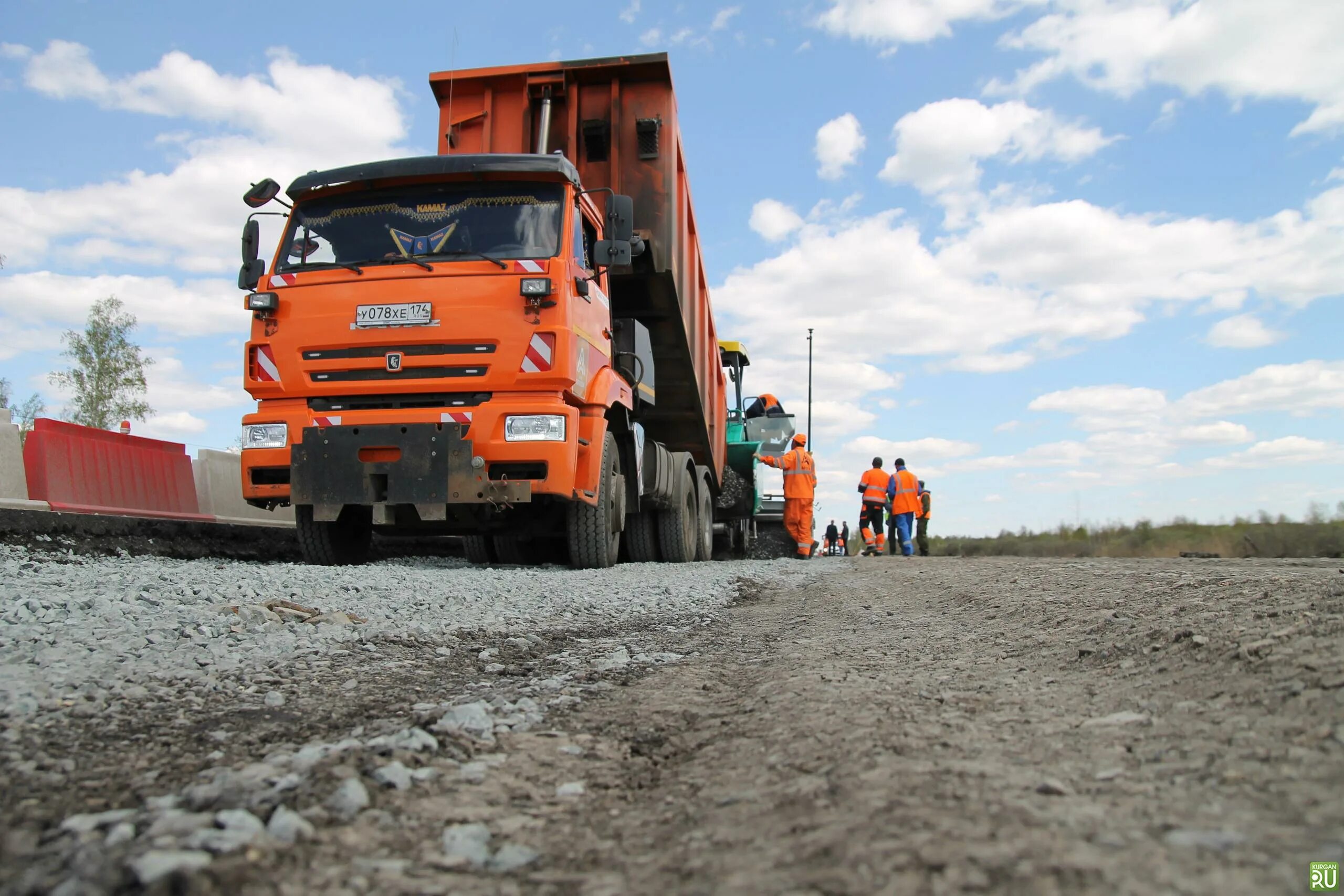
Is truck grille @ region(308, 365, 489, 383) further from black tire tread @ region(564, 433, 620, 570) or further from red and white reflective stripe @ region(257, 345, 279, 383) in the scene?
black tire tread @ region(564, 433, 620, 570)

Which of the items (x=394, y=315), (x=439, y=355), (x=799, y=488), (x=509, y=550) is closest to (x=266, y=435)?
(x=394, y=315)

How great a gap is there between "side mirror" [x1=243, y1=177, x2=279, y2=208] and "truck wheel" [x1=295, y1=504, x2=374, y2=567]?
2.06 meters

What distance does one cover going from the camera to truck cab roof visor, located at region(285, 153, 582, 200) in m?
5.94

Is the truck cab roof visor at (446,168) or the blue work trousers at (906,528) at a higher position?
the truck cab roof visor at (446,168)

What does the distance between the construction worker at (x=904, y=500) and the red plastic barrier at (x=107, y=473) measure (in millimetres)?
9871

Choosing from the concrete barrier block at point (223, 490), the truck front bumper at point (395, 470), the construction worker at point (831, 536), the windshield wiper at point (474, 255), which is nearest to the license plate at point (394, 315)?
the windshield wiper at point (474, 255)

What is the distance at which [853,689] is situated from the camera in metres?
2.38

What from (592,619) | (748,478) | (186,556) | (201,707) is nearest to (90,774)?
(201,707)

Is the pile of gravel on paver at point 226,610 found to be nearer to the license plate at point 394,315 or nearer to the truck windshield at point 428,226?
the license plate at point 394,315

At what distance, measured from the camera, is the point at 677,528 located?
8852mm

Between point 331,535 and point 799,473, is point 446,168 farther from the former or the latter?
point 799,473

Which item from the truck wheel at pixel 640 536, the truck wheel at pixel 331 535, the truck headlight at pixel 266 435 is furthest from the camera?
the truck wheel at pixel 640 536

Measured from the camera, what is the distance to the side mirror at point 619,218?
6359 mm

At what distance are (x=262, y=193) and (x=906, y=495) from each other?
1075cm
